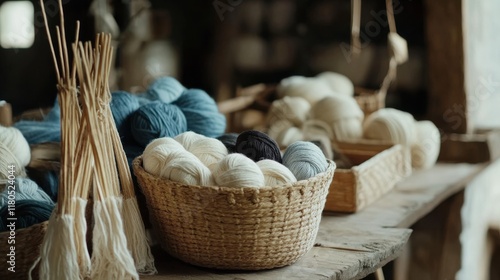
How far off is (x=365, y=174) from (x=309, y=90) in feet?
2.37

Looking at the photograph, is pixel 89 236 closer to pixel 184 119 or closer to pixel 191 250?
pixel 191 250

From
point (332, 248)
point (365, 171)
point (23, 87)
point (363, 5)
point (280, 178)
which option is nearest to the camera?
point (280, 178)

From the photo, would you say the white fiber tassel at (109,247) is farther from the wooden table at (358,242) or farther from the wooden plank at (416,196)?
the wooden plank at (416,196)

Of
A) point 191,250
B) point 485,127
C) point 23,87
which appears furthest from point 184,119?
point 23,87

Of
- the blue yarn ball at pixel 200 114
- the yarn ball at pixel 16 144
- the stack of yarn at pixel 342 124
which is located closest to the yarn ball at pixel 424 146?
the stack of yarn at pixel 342 124

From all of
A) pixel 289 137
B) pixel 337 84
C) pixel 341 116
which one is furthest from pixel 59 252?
pixel 337 84

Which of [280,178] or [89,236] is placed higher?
[280,178]

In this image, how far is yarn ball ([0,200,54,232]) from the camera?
1.60 m

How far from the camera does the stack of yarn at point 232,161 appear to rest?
1.61 meters

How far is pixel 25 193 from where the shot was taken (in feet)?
5.63

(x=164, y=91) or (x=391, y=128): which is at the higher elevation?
(x=164, y=91)

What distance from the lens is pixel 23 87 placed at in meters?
4.23

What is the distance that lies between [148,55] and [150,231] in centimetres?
292

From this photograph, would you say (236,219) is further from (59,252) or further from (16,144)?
(16,144)
